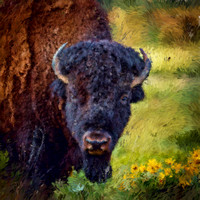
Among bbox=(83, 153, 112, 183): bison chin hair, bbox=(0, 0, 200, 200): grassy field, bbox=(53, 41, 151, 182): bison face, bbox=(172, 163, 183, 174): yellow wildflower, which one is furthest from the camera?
bbox=(0, 0, 200, 200): grassy field

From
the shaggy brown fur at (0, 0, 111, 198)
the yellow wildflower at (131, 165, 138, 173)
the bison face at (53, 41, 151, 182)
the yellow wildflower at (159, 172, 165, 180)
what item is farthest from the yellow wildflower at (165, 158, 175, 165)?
the shaggy brown fur at (0, 0, 111, 198)

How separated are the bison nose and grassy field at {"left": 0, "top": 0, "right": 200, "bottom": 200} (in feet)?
1.36

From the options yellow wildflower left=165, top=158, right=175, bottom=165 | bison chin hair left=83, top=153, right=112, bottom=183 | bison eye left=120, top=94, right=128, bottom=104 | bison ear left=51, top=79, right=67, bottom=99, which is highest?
bison eye left=120, top=94, right=128, bottom=104

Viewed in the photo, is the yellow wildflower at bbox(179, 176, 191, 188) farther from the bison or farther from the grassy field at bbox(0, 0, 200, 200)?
the bison

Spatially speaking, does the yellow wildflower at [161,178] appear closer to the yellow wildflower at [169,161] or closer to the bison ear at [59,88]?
the yellow wildflower at [169,161]

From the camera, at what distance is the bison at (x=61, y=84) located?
2188 mm

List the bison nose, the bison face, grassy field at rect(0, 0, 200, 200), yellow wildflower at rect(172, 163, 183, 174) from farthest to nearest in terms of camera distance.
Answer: grassy field at rect(0, 0, 200, 200) < yellow wildflower at rect(172, 163, 183, 174) < the bison face < the bison nose

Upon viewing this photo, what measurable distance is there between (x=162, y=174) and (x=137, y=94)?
2.26 feet

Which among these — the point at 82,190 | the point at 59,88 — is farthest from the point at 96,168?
the point at 59,88

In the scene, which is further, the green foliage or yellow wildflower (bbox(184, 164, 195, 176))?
yellow wildflower (bbox(184, 164, 195, 176))

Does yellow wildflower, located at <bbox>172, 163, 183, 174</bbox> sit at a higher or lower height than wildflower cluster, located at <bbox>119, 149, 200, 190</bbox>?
higher

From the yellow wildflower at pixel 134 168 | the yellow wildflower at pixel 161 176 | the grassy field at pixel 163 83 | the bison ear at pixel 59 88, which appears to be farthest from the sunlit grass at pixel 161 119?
the bison ear at pixel 59 88

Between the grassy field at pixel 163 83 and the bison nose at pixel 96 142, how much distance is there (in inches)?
16.3

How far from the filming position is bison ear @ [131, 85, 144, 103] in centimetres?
249
